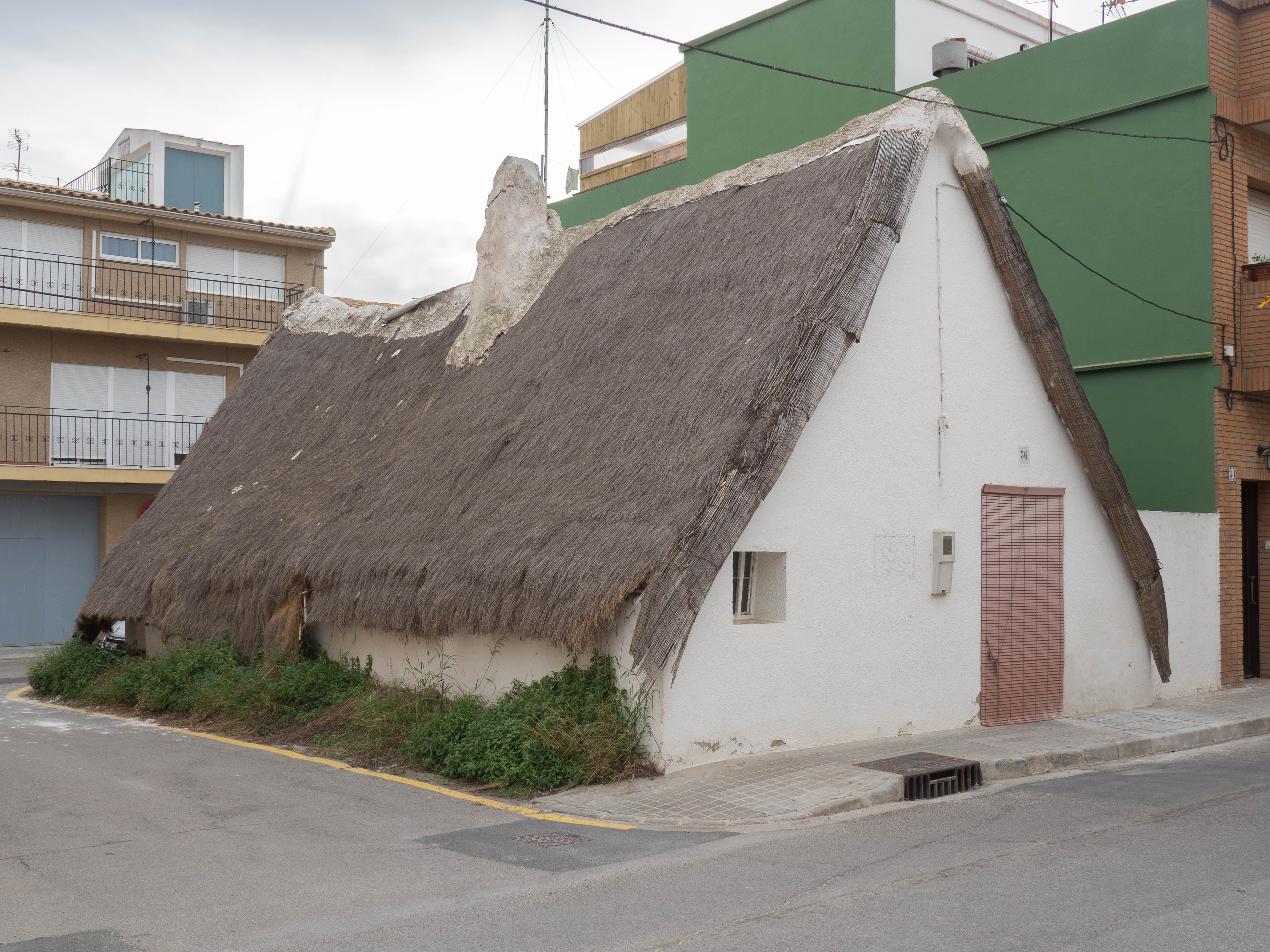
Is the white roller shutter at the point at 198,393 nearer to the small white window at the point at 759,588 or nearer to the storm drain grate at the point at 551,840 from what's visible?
the small white window at the point at 759,588

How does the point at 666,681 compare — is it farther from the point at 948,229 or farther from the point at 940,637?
the point at 948,229

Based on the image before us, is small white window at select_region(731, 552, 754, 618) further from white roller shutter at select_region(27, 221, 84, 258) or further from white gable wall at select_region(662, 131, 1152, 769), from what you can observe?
white roller shutter at select_region(27, 221, 84, 258)

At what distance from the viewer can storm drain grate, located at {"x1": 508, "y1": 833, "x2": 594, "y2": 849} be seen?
23.7ft

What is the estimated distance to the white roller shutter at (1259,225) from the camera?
595 inches

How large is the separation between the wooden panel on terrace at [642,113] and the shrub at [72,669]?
15230 mm

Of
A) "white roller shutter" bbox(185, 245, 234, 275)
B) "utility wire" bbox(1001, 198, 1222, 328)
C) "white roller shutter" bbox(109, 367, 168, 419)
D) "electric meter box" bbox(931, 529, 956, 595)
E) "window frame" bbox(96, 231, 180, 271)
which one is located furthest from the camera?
"white roller shutter" bbox(185, 245, 234, 275)

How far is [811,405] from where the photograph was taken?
9.68 m

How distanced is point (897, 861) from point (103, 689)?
11.7m

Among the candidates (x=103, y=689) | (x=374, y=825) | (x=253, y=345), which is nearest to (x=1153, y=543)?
(x=374, y=825)

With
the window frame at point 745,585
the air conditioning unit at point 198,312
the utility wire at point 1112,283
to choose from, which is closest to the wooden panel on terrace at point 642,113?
the air conditioning unit at point 198,312

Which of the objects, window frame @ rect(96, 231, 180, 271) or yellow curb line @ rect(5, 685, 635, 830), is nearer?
yellow curb line @ rect(5, 685, 635, 830)

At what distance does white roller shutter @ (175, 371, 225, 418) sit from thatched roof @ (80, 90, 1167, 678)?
37.5 feet

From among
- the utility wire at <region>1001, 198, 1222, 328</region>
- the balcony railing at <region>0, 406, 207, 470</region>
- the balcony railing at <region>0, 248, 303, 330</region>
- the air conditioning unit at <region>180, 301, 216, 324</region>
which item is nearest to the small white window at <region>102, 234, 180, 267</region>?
the balcony railing at <region>0, 248, 303, 330</region>

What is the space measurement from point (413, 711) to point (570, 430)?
308cm
